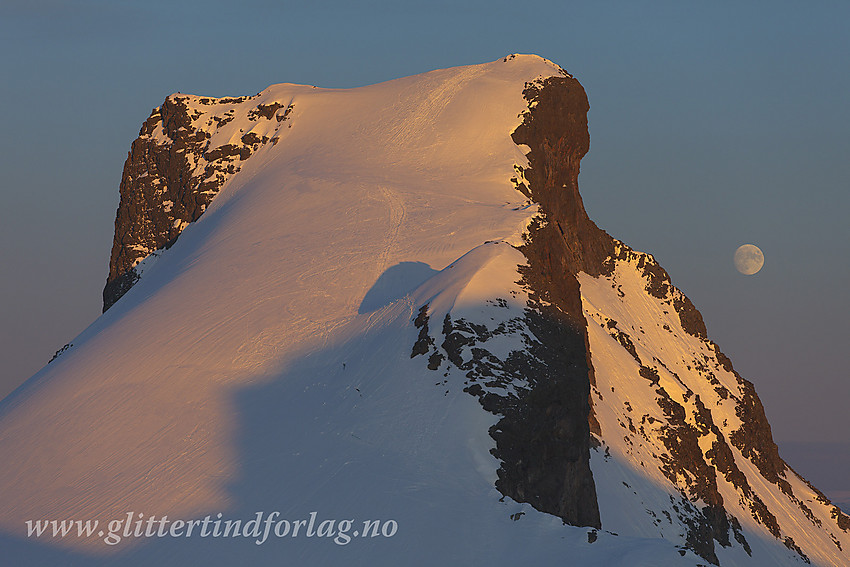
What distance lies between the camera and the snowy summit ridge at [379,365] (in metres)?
29.5

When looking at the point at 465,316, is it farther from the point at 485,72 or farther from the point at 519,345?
the point at 485,72

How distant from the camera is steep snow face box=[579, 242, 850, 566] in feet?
195

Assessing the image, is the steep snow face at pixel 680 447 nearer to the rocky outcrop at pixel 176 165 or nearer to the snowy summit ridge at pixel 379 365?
the snowy summit ridge at pixel 379 365

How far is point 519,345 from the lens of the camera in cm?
3391

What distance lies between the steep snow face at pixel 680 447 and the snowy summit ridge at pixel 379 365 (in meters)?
0.35

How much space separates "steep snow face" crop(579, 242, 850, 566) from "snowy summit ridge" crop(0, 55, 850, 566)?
35 cm

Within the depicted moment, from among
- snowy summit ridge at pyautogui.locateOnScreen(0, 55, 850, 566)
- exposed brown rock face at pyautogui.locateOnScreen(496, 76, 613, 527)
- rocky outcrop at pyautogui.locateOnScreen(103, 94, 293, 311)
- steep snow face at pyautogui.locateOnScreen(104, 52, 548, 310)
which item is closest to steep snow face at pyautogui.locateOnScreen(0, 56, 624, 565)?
snowy summit ridge at pyautogui.locateOnScreen(0, 55, 850, 566)

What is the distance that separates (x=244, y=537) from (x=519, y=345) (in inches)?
426

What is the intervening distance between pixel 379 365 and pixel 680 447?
38.1 m

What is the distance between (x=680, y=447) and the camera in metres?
68.4

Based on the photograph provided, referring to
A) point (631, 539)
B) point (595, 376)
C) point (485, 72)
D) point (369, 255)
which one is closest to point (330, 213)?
point (369, 255)

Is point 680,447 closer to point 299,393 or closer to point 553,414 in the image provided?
point 553,414

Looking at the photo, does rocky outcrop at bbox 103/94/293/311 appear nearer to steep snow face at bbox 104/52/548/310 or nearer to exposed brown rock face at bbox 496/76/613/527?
steep snow face at bbox 104/52/548/310

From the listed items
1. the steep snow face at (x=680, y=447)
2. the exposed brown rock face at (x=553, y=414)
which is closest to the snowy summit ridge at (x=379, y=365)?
the exposed brown rock face at (x=553, y=414)
